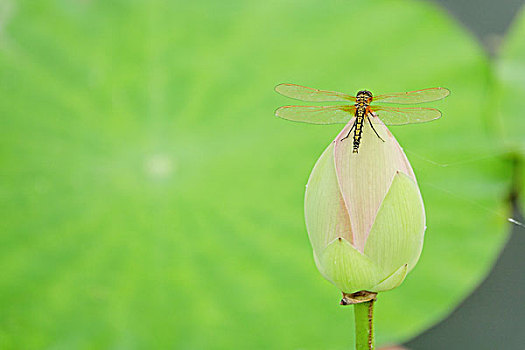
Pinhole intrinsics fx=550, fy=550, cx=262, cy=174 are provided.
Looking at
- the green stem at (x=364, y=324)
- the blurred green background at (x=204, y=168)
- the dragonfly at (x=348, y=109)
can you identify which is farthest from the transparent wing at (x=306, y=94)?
the blurred green background at (x=204, y=168)

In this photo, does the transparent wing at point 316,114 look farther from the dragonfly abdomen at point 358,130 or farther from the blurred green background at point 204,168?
the blurred green background at point 204,168

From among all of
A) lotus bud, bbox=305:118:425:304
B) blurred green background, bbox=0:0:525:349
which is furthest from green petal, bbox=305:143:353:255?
blurred green background, bbox=0:0:525:349

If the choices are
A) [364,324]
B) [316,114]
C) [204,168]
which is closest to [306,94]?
[316,114]

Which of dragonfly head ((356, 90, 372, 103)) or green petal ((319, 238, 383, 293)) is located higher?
dragonfly head ((356, 90, 372, 103))

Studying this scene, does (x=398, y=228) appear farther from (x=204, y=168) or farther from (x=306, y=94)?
(x=204, y=168)

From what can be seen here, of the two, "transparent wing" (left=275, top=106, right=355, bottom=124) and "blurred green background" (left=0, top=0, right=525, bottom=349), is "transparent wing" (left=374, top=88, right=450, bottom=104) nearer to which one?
"transparent wing" (left=275, top=106, right=355, bottom=124)

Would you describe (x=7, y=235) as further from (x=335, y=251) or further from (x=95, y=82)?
(x=335, y=251)

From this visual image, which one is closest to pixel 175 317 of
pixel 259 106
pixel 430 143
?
pixel 259 106
